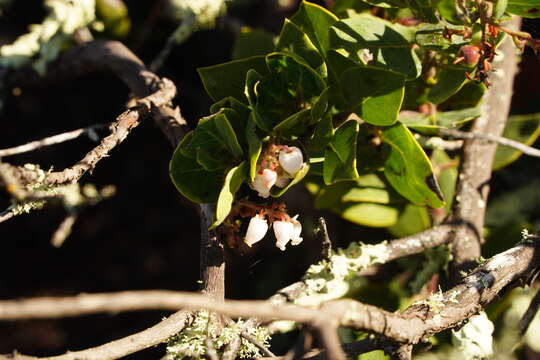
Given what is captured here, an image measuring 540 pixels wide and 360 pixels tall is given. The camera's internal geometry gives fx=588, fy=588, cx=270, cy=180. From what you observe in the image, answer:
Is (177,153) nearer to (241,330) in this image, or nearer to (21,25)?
(241,330)

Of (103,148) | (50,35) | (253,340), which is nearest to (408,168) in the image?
(253,340)

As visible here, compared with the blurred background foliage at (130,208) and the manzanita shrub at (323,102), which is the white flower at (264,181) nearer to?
the manzanita shrub at (323,102)

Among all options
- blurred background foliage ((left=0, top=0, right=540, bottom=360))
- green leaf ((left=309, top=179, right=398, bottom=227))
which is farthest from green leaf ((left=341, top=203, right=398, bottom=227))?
blurred background foliage ((left=0, top=0, right=540, bottom=360))

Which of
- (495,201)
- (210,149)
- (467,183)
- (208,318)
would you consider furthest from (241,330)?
(495,201)

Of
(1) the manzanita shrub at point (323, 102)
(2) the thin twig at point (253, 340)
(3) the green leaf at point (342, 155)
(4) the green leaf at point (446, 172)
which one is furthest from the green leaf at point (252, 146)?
(4) the green leaf at point (446, 172)

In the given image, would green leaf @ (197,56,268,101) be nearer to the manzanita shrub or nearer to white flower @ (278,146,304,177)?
the manzanita shrub

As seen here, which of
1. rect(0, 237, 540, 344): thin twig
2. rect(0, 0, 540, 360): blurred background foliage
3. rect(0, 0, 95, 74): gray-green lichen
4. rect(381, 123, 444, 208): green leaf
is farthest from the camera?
rect(0, 0, 540, 360): blurred background foliage

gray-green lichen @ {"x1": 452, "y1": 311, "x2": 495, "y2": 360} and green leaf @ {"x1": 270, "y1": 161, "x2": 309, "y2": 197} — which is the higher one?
green leaf @ {"x1": 270, "y1": 161, "x2": 309, "y2": 197}
